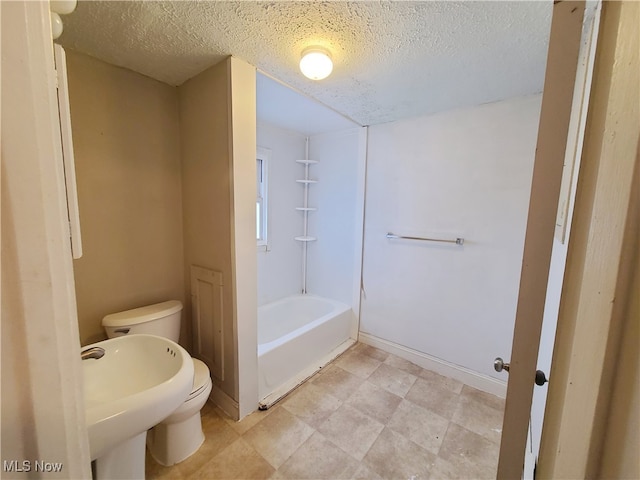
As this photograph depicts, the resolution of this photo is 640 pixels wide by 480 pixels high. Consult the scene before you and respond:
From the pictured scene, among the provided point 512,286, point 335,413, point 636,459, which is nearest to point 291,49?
point 636,459

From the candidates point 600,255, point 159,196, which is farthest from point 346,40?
point 159,196

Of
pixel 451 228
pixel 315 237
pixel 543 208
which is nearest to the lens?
pixel 543 208

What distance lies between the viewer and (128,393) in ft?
3.45

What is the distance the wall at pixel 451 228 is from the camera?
1.78 m

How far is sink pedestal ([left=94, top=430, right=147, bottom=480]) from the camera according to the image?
102 cm

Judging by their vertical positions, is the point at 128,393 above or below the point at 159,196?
below

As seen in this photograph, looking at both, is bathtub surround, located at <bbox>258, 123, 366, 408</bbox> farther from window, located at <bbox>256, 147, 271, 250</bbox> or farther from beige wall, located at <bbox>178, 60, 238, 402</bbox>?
beige wall, located at <bbox>178, 60, 238, 402</bbox>

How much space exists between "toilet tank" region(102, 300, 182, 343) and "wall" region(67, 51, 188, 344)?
14cm

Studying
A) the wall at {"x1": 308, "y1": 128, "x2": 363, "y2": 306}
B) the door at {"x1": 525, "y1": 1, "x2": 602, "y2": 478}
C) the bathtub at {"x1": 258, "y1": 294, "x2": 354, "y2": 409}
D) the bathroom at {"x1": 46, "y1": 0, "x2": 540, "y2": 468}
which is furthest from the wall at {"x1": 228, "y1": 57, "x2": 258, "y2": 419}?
the door at {"x1": 525, "y1": 1, "x2": 602, "y2": 478}

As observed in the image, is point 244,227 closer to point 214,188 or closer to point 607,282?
point 214,188

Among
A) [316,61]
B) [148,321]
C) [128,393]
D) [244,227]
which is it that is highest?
[316,61]

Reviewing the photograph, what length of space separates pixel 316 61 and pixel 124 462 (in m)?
1.99

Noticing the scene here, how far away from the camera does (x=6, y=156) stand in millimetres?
279

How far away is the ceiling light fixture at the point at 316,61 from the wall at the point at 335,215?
1.24 metres
